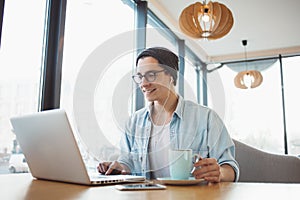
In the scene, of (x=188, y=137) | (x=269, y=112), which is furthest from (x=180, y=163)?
(x=269, y=112)

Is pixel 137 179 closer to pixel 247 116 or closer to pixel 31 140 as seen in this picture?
pixel 31 140

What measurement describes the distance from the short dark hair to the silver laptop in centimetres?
37

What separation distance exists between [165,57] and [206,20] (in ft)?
5.57

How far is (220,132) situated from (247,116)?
14.1 ft

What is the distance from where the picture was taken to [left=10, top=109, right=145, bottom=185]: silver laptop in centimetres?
79

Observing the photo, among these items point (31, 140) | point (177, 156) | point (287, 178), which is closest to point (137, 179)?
point (177, 156)

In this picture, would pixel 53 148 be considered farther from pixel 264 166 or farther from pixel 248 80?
pixel 248 80

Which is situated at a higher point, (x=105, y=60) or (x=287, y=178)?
(x=105, y=60)

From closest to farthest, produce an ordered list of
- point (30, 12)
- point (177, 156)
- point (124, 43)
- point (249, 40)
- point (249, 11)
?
point (177, 156), point (124, 43), point (30, 12), point (249, 11), point (249, 40)

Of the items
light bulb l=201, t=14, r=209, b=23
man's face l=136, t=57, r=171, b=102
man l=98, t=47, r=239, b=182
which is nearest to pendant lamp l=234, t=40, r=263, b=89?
light bulb l=201, t=14, r=209, b=23

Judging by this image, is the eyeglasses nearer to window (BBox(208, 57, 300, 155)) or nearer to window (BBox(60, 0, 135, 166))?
window (BBox(60, 0, 135, 166))

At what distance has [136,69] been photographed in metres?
1.10

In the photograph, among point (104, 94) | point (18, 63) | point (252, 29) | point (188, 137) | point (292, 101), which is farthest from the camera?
point (292, 101)

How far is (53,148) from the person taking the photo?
0.87 m
